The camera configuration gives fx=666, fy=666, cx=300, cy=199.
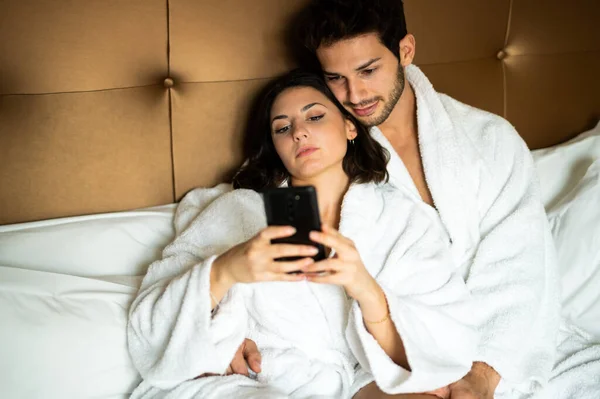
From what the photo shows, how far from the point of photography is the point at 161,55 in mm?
1572

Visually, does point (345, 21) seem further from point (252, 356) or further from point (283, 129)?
point (252, 356)

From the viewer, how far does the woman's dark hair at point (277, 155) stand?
5.04 ft

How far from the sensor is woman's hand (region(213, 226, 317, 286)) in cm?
109

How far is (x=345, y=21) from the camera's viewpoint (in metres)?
1.58

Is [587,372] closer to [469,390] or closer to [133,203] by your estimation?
[469,390]

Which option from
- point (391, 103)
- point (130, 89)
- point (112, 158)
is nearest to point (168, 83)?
point (130, 89)

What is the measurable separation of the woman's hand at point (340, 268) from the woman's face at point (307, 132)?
33cm

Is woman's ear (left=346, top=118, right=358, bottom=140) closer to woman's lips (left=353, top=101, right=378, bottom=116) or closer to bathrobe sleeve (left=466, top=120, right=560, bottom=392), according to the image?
woman's lips (left=353, top=101, right=378, bottom=116)

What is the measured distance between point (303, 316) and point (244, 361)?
6.0 inches

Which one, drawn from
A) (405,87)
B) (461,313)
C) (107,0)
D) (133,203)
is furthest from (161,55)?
(461,313)

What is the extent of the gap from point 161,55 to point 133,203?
0.36m

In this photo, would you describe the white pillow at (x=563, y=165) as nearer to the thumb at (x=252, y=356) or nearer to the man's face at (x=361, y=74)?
the man's face at (x=361, y=74)

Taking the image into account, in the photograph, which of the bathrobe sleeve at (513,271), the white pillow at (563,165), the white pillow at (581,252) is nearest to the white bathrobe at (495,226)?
the bathrobe sleeve at (513,271)

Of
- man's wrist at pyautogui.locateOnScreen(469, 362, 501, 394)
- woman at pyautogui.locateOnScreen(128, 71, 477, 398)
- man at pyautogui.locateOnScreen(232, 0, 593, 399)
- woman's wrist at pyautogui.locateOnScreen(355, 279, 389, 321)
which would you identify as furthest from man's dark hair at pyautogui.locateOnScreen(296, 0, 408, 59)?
man's wrist at pyautogui.locateOnScreen(469, 362, 501, 394)
